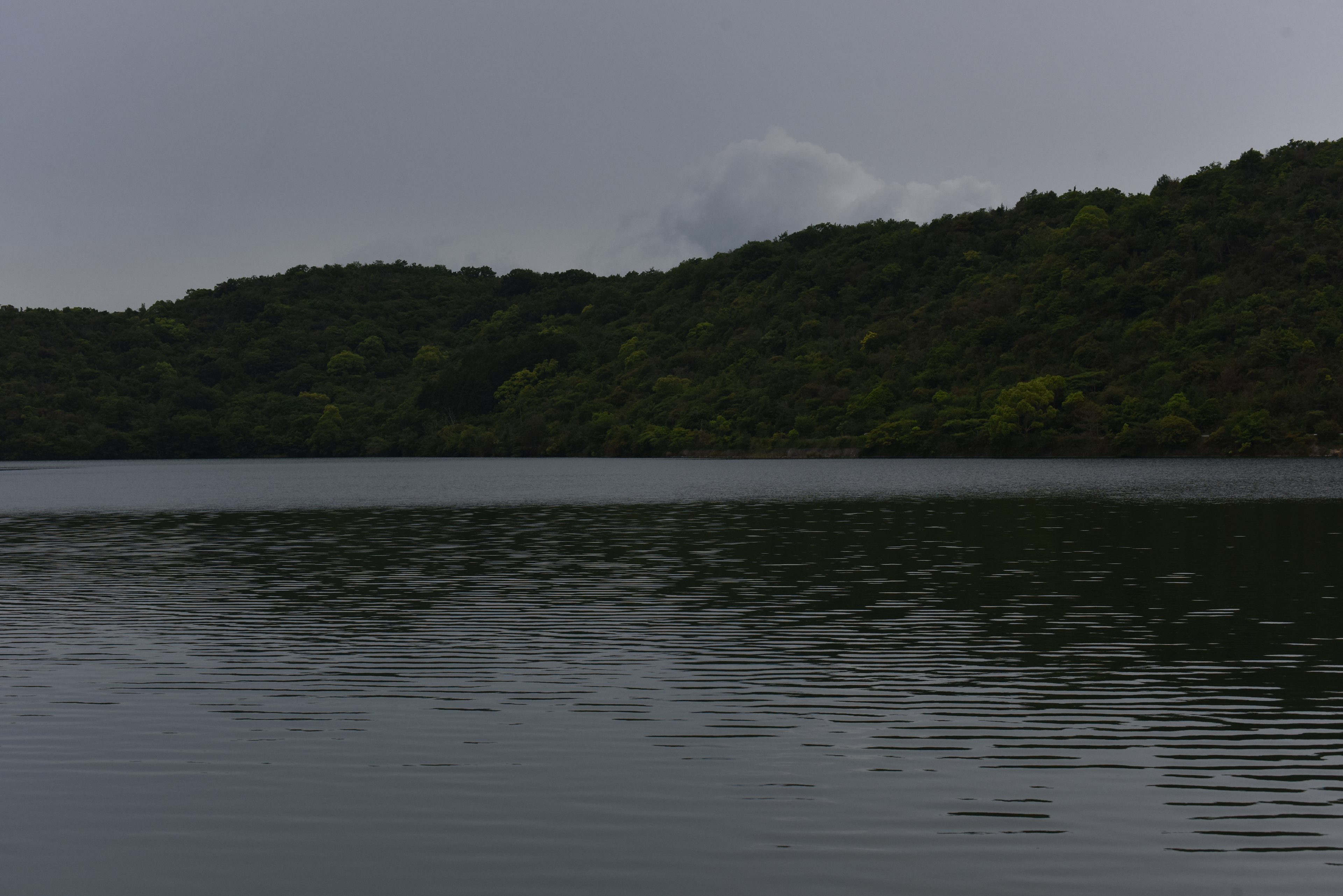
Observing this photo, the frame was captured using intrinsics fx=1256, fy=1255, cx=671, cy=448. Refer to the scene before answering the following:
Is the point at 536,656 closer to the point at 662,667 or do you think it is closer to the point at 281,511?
the point at 662,667

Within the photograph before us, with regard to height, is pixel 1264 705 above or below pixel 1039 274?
below

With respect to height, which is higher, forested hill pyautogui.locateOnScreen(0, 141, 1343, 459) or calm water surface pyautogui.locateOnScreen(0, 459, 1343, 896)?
forested hill pyautogui.locateOnScreen(0, 141, 1343, 459)

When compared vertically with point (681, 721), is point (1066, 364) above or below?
above

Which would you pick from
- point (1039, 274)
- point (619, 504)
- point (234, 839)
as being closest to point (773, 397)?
point (1039, 274)

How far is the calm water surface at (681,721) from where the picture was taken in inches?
412

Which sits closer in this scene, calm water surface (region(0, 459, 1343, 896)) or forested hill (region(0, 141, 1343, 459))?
calm water surface (region(0, 459, 1343, 896))

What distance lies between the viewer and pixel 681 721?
1545cm

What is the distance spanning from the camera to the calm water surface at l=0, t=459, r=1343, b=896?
412 inches

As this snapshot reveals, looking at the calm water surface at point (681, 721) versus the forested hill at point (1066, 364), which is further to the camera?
the forested hill at point (1066, 364)

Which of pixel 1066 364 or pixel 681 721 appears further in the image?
pixel 1066 364

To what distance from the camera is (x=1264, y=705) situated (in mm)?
Answer: 16016

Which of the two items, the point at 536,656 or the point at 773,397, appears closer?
the point at 536,656

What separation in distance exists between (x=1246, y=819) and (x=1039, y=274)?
17194 centimetres

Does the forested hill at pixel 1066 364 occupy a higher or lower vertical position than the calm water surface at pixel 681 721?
higher
